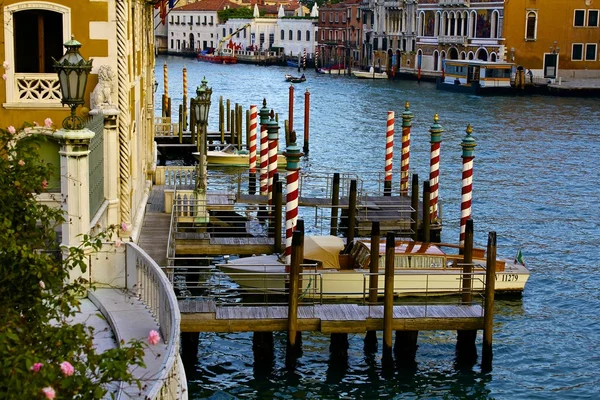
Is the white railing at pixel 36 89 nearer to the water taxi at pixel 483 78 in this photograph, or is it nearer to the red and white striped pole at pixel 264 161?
the red and white striped pole at pixel 264 161

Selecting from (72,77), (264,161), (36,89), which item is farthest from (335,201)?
(72,77)

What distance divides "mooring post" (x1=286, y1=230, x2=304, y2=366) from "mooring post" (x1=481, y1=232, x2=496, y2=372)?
234cm

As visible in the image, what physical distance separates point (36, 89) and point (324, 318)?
4.97 m

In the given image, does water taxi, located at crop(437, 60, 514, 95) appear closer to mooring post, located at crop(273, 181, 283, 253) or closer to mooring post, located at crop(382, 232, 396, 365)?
mooring post, located at crop(273, 181, 283, 253)

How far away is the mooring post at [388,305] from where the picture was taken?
13102 millimetres

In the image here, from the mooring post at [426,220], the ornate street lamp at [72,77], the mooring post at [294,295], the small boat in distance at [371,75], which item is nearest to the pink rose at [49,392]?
the ornate street lamp at [72,77]

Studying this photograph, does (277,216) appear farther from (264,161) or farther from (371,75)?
(371,75)

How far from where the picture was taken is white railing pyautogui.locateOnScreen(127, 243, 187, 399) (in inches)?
288

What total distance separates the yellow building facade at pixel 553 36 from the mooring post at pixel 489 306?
62.5 m

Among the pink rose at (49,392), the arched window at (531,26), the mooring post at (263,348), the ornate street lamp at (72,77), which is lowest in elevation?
the mooring post at (263,348)

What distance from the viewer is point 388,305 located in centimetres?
1308

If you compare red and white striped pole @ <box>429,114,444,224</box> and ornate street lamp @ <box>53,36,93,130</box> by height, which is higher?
ornate street lamp @ <box>53,36,93,130</box>

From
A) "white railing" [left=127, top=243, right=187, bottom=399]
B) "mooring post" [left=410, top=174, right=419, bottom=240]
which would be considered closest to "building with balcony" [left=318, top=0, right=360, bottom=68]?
"mooring post" [left=410, top=174, right=419, bottom=240]

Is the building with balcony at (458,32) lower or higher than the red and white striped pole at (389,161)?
higher
